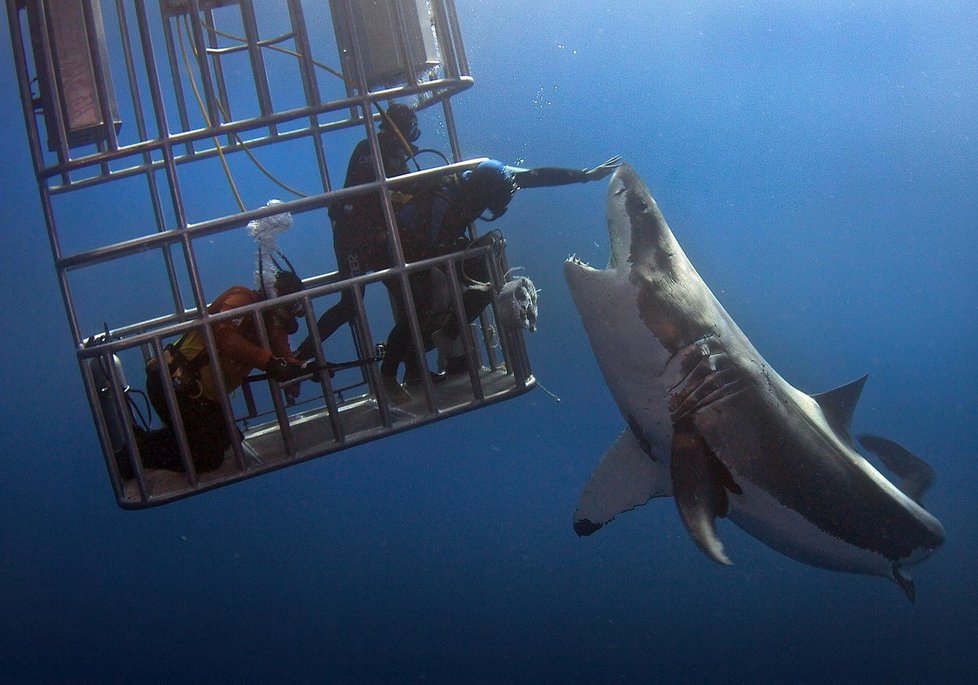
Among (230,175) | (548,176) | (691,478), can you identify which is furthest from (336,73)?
(691,478)

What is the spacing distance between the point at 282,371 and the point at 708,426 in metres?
2.08

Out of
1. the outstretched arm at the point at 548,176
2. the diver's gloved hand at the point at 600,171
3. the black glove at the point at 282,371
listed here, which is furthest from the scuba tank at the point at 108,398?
the diver's gloved hand at the point at 600,171

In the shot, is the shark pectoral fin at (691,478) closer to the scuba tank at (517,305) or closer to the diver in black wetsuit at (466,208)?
the scuba tank at (517,305)

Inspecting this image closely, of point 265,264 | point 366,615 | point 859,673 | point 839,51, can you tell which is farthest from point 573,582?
point 839,51

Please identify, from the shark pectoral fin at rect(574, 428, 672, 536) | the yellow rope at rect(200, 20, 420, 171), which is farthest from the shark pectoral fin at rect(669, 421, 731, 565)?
the yellow rope at rect(200, 20, 420, 171)

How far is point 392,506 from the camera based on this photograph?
1564cm

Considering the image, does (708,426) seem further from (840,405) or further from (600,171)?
(600,171)

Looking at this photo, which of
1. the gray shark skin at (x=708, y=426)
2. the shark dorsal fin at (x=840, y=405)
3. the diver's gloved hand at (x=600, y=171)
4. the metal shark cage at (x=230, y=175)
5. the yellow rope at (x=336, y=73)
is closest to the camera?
the metal shark cage at (x=230, y=175)

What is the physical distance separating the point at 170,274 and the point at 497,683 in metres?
9.07

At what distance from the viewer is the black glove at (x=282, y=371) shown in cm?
308

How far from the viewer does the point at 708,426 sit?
355 centimetres

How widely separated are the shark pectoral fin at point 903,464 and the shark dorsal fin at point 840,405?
0.25m

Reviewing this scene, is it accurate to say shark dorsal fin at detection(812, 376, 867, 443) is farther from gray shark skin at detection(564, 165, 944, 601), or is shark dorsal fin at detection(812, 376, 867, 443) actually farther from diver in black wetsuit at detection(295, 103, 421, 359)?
diver in black wetsuit at detection(295, 103, 421, 359)

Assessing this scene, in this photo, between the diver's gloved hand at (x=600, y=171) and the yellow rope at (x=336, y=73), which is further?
the diver's gloved hand at (x=600, y=171)
